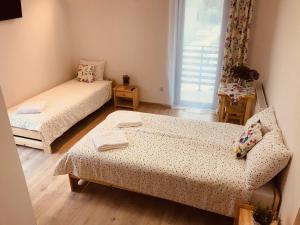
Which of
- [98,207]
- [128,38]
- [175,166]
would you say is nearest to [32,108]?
[98,207]

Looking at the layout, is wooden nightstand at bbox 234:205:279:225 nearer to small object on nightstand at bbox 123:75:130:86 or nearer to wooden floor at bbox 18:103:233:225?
wooden floor at bbox 18:103:233:225

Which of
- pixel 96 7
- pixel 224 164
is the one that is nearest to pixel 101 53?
pixel 96 7

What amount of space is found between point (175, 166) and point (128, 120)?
38.5 inches

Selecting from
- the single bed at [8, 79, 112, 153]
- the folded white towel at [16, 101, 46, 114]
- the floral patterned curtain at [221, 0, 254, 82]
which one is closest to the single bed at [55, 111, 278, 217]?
the single bed at [8, 79, 112, 153]

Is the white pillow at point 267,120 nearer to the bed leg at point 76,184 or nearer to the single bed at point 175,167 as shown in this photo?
the single bed at point 175,167

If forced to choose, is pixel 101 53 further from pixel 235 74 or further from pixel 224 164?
pixel 224 164

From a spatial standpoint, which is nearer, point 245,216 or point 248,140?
point 245,216

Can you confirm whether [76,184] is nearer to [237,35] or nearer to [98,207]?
[98,207]

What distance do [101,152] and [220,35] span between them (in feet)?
8.54

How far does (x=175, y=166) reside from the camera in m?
2.20

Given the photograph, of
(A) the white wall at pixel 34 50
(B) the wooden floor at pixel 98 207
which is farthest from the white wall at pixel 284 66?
(A) the white wall at pixel 34 50

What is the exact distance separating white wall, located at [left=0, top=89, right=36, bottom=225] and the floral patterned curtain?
3229 mm

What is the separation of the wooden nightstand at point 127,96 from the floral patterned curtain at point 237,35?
1508 millimetres

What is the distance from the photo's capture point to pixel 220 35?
3.83m
